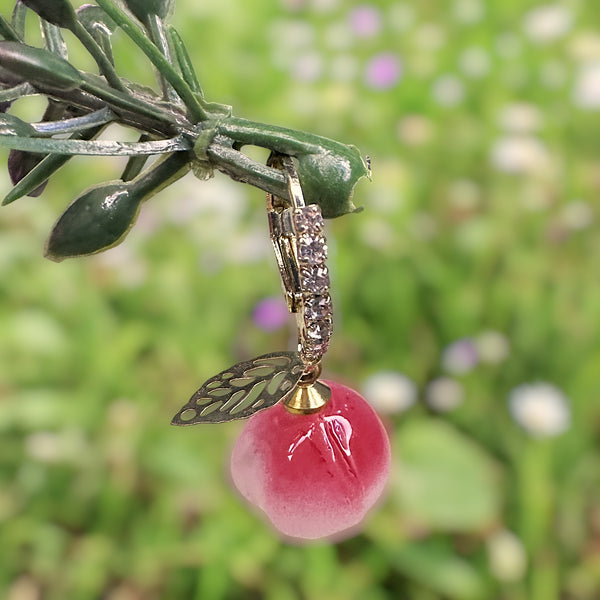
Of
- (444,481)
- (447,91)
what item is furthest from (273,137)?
(447,91)

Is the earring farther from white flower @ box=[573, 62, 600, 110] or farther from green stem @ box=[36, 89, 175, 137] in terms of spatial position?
white flower @ box=[573, 62, 600, 110]

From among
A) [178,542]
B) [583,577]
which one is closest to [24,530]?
[178,542]

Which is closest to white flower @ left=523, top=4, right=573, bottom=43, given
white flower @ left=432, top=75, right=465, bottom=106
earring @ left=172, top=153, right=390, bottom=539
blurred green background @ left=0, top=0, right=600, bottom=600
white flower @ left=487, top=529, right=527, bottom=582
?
blurred green background @ left=0, top=0, right=600, bottom=600

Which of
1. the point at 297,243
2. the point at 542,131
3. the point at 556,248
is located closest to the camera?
the point at 297,243

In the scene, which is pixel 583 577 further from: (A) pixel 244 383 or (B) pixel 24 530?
(A) pixel 244 383

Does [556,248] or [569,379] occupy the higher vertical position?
[556,248]

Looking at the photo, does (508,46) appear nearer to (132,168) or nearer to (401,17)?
(401,17)

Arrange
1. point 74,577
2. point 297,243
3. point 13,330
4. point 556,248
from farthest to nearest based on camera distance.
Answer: point 556,248 → point 13,330 → point 74,577 → point 297,243
